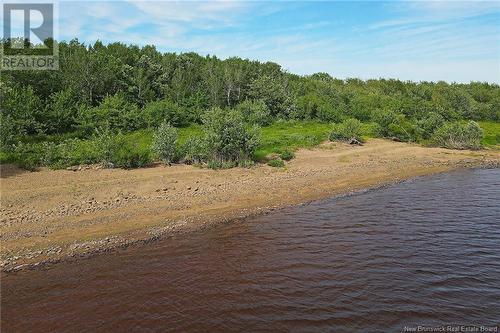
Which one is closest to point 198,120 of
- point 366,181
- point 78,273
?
point 366,181

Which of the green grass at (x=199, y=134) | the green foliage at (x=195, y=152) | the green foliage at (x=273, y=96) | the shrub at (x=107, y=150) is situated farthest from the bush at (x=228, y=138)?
the green foliage at (x=273, y=96)

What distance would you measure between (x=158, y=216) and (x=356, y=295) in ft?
32.0

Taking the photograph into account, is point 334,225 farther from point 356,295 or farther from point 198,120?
point 198,120

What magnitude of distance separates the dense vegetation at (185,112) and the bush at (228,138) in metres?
0.07

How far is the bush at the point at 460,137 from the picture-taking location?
132ft

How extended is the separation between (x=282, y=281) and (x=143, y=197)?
35.1 feet

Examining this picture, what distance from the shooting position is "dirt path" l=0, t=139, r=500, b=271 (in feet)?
48.9

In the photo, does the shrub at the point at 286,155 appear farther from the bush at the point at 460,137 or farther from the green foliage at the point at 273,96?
the green foliage at the point at 273,96

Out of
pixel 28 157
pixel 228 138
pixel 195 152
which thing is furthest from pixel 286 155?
pixel 28 157

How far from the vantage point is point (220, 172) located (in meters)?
25.9

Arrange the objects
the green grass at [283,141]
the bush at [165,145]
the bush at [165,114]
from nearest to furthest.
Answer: the bush at [165,145]
the green grass at [283,141]
the bush at [165,114]

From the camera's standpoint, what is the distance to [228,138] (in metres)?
27.6

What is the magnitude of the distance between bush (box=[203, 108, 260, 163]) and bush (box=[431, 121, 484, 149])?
895 inches

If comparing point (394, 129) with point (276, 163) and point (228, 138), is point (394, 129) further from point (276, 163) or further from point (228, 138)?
point (228, 138)
